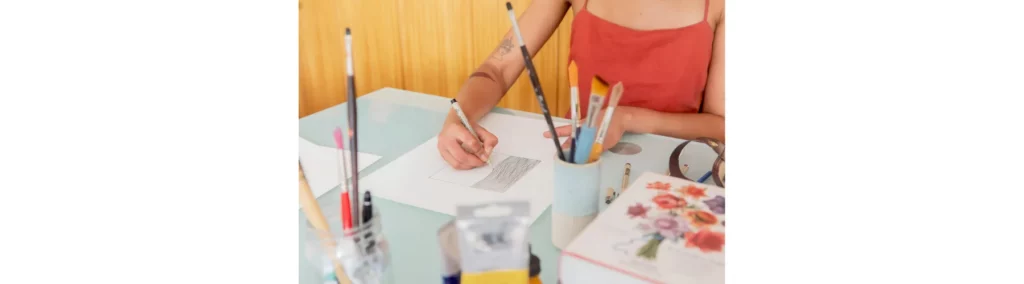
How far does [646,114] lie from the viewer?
0.81 metres

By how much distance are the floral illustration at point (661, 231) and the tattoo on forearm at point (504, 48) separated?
2.13 ft

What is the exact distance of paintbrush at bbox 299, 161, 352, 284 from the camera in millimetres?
343

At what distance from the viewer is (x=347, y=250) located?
346mm

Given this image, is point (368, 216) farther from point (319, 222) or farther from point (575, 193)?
point (575, 193)

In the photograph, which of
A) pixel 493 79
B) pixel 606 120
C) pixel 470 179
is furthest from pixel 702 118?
pixel 606 120

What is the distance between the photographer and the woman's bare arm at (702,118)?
77 cm

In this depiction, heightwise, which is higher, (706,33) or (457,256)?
(706,33)

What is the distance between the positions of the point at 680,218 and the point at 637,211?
0.03 m

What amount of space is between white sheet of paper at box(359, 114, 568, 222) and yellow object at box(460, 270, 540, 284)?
209 millimetres

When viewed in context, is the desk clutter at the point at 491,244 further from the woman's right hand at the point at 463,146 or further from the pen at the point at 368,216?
the woman's right hand at the point at 463,146

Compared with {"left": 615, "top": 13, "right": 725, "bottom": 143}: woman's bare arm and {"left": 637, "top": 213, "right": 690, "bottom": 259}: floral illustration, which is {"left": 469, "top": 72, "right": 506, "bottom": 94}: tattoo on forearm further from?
{"left": 637, "top": 213, "right": 690, "bottom": 259}: floral illustration
